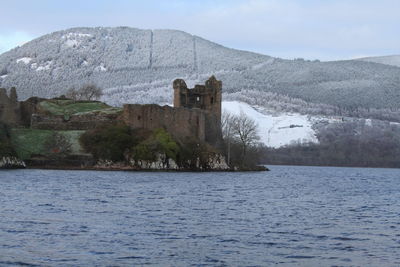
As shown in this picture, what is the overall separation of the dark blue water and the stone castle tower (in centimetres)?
6245

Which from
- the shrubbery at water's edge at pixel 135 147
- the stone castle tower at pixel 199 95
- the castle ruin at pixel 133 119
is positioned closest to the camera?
the shrubbery at water's edge at pixel 135 147

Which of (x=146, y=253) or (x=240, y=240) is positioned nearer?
(x=146, y=253)

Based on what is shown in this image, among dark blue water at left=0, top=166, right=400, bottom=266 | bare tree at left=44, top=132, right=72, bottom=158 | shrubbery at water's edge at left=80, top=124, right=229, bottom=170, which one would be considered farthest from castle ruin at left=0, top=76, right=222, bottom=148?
dark blue water at left=0, top=166, right=400, bottom=266

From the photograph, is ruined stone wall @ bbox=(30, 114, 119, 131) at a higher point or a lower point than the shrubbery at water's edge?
higher

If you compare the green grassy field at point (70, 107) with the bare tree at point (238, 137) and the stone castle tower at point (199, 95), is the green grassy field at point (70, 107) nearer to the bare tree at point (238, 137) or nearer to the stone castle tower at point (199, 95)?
the stone castle tower at point (199, 95)

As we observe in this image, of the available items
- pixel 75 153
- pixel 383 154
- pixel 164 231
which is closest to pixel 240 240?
pixel 164 231

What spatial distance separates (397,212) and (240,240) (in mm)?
16209

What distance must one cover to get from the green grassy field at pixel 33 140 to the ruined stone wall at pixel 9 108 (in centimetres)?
312

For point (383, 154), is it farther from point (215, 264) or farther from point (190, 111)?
point (215, 264)

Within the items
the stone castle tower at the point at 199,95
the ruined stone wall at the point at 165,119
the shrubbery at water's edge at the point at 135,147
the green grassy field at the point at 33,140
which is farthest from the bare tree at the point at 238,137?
the green grassy field at the point at 33,140

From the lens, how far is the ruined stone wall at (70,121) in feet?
296

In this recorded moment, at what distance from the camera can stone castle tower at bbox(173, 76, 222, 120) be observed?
109062mm

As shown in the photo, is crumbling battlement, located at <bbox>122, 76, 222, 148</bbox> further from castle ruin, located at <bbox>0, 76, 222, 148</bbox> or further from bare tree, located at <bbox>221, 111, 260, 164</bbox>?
bare tree, located at <bbox>221, 111, 260, 164</bbox>

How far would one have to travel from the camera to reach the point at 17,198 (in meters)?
39.3
